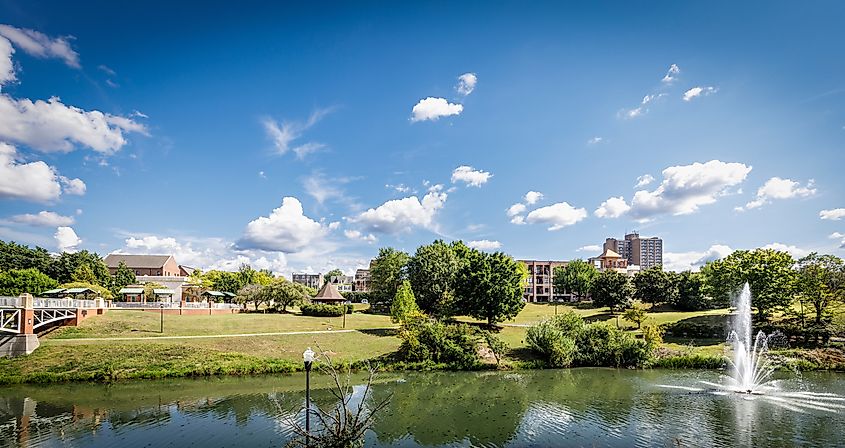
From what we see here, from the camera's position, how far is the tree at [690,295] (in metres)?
62.5

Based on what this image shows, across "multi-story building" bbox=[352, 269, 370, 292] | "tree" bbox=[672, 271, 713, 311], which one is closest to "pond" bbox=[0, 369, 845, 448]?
"tree" bbox=[672, 271, 713, 311]

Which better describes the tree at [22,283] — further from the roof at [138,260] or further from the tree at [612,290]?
the tree at [612,290]

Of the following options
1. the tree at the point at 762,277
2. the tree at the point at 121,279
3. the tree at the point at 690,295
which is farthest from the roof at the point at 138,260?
the tree at the point at 762,277

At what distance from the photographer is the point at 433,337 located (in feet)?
120

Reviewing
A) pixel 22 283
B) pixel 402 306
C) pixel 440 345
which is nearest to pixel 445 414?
pixel 440 345

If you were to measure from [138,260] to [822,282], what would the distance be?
378 ft

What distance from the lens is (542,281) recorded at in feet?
347

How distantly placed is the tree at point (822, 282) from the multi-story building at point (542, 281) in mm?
58802

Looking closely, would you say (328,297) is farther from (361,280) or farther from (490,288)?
(361,280)

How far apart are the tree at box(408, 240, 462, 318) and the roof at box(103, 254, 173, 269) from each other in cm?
6568

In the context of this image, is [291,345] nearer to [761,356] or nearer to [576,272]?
[761,356]

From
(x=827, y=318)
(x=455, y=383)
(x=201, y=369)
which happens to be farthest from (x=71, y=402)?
(x=827, y=318)

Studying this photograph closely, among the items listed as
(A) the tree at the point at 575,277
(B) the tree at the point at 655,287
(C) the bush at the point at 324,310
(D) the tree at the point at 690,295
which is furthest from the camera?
(A) the tree at the point at 575,277

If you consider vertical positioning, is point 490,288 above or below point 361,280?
above
